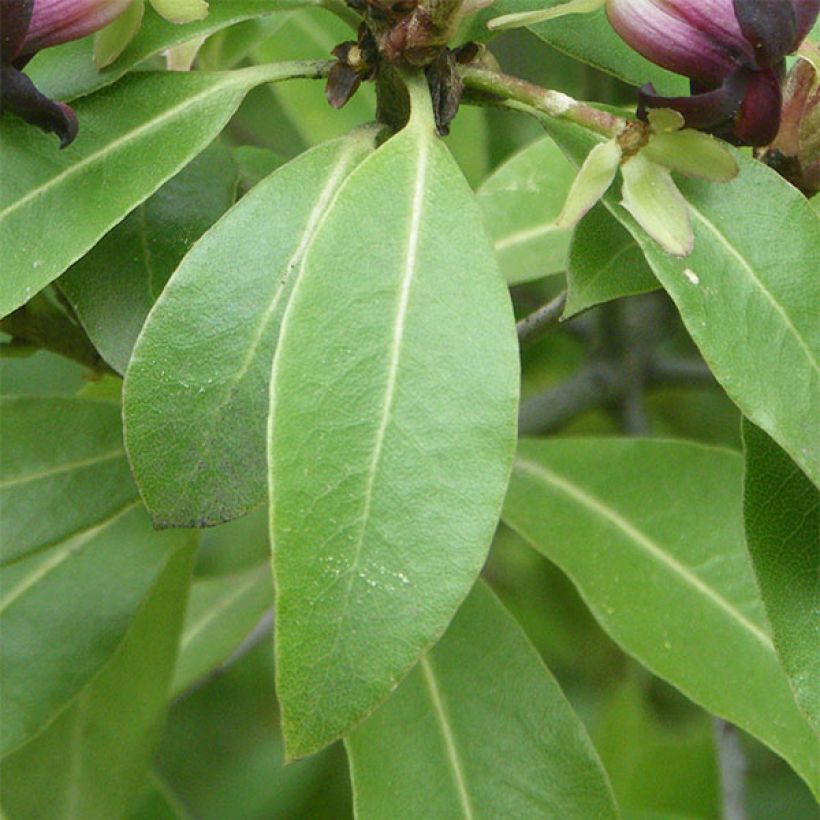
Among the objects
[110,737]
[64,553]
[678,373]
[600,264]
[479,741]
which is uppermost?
[600,264]

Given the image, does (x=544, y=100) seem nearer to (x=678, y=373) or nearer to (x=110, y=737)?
(x=110, y=737)

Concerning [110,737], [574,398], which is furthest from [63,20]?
[574,398]

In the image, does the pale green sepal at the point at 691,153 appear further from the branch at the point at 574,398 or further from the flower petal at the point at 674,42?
the branch at the point at 574,398

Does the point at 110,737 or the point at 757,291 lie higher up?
the point at 757,291

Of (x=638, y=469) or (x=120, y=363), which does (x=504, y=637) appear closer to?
(x=638, y=469)

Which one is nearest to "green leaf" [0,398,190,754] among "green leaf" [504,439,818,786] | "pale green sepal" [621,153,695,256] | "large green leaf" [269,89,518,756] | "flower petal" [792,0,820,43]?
"green leaf" [504,439,818,786]

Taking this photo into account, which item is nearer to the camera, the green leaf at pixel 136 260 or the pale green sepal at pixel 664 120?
the pale green sepal at pixel 664 120

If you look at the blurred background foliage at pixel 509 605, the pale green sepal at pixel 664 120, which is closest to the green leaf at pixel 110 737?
the blurred background foliage at pixel 509 605

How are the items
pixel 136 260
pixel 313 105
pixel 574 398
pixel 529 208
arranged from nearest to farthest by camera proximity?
pixel 136 260
pixel 529 208
pixel 313 105
pixel 574 398
